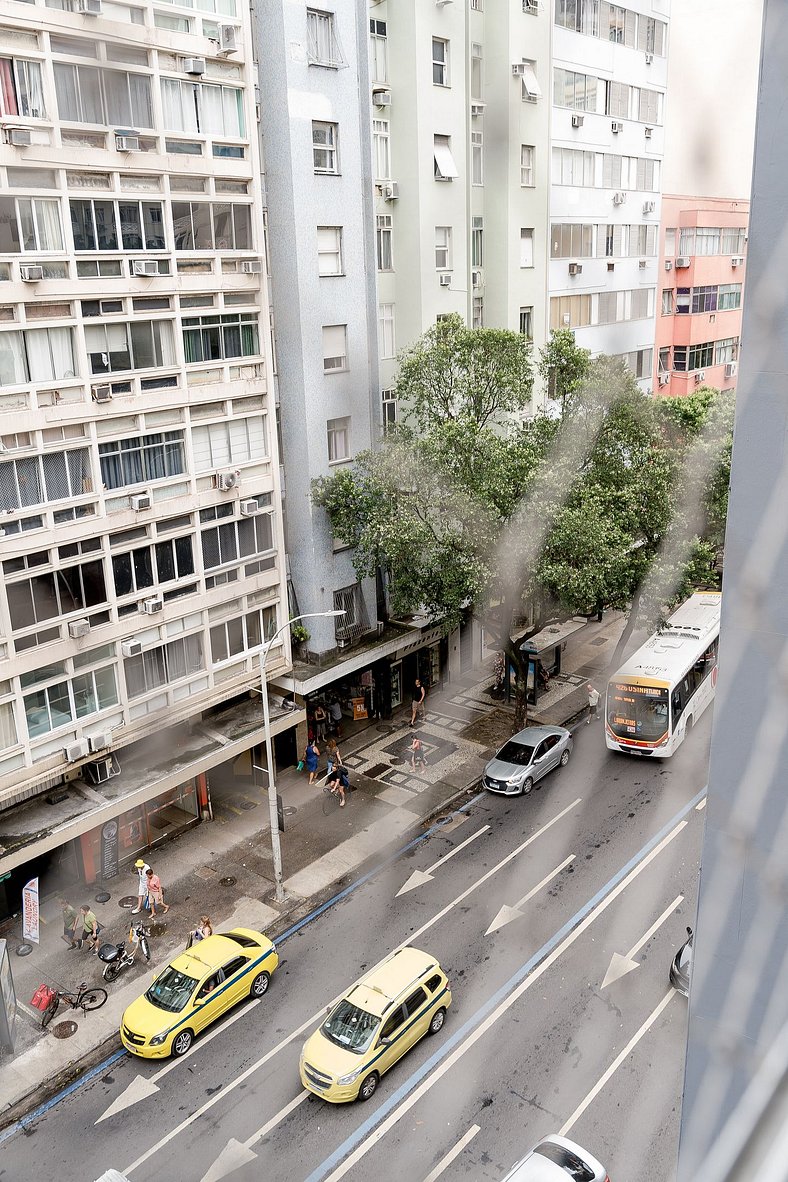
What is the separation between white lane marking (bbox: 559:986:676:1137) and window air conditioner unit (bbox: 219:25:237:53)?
3.75 metres

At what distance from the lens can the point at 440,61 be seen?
5109mm

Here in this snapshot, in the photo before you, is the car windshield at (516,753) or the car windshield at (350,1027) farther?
the car windshield at (516,753)

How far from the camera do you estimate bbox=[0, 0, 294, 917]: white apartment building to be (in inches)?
130

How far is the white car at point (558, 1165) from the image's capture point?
97.7 inches

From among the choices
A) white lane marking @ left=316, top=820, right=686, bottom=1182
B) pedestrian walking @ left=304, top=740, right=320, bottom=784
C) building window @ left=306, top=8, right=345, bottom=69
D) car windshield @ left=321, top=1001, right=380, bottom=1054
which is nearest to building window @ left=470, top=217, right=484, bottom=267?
building window @ left=306, top=8, right=345, bottom=69

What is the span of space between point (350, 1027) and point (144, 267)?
2751 mm

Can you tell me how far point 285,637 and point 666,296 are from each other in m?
3.53

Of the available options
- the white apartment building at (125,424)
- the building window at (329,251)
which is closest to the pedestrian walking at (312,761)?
the white apartment building at (125,424)

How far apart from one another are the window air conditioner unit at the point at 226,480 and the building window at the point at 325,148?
1.54 meters

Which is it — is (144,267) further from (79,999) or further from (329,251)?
(79,999)

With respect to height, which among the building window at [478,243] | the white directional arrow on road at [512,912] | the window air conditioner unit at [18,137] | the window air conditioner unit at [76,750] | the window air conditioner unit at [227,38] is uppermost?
the window air conditioner unit at [227,38]

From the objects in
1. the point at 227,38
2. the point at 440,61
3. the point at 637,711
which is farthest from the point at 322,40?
the point at 637,711

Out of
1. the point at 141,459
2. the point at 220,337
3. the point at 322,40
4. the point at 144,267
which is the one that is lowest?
the point at 141,459

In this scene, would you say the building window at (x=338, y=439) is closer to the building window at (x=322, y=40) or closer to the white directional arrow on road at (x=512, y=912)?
the building window at (x=322, y=40)
